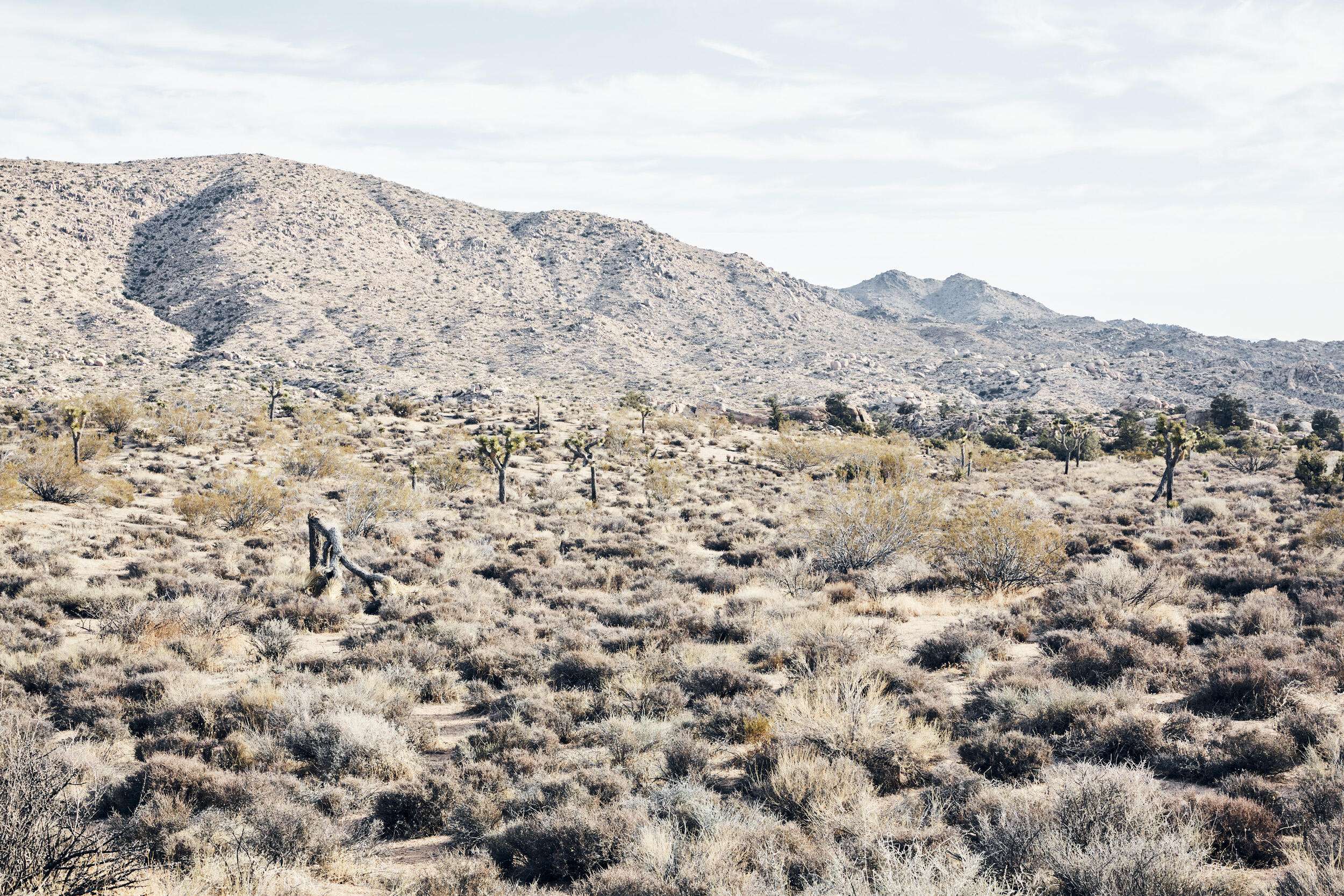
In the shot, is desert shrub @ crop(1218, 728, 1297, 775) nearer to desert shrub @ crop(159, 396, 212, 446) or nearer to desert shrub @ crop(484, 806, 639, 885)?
desert shrub @ crop(484, 806, 639, 885)

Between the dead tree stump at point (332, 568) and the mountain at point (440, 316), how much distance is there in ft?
157

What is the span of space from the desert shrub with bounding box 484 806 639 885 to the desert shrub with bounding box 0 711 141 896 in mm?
2891

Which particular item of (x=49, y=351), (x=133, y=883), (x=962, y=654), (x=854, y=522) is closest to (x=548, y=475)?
(x=854, y=522)

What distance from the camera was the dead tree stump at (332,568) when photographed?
1534 centimetres

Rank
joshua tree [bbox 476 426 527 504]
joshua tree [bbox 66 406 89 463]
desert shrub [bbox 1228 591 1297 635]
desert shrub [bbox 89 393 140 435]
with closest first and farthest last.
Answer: desert shrub [bbox 1228 591 1297 635] → joshua tree [bbox 66 406 89 463] → joshua tree [bbox 476 426 527 504] → desert shrub [bbox 89 393 140 435]

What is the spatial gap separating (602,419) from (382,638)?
42.3 m

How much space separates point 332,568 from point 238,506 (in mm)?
8826

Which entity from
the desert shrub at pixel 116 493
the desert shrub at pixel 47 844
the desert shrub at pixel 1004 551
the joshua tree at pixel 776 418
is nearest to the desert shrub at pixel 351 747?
the desert shrub at pixel 47 844

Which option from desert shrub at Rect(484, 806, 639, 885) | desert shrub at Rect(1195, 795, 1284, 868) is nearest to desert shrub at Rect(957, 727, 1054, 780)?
desert shrub at Rect(1195, 795, 1284, 868)

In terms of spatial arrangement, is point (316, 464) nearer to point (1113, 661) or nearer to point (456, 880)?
point (456, 880)

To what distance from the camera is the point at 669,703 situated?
376 inches

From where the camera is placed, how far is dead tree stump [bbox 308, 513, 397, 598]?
15.3m

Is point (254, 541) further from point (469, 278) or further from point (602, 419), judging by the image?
point (469, 278)

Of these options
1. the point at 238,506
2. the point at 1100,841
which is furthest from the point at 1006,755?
the point at 238,506
